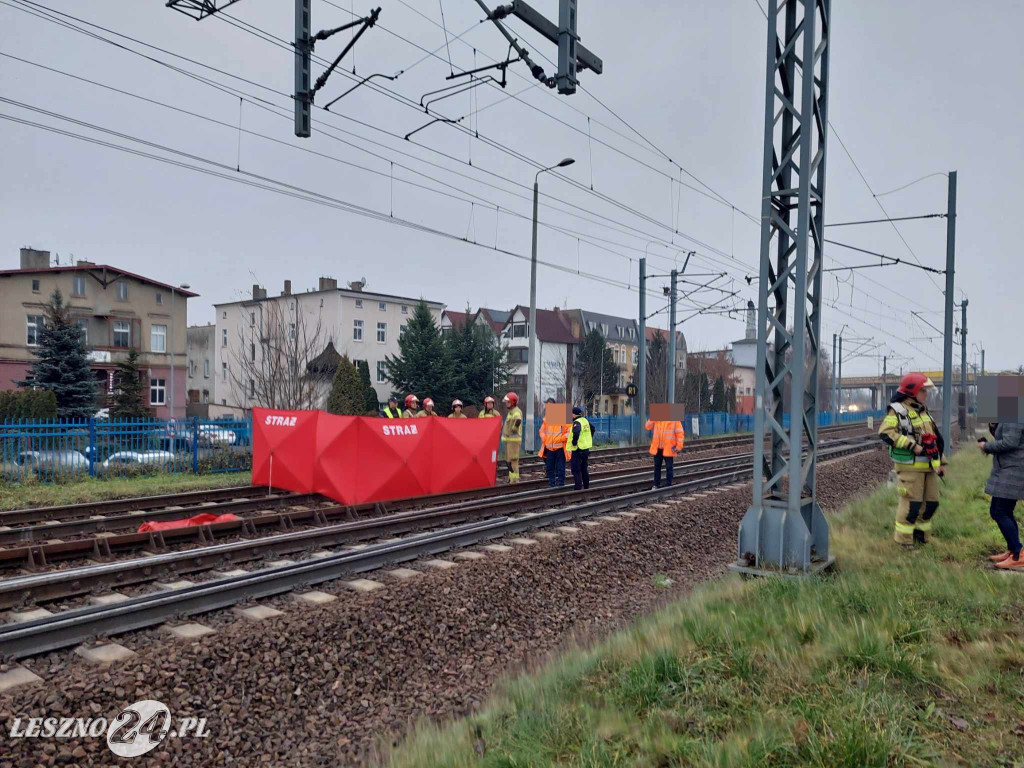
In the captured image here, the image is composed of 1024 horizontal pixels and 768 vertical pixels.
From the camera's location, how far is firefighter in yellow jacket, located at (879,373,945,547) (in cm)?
778

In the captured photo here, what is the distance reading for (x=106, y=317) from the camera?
138 ft

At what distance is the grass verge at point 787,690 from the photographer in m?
3.51

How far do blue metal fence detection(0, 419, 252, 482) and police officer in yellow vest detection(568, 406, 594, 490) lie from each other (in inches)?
358

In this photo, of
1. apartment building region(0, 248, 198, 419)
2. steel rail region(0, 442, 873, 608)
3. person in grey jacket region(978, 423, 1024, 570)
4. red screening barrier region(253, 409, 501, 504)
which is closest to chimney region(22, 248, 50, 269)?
apartment building region(0, 248, 198, 419)

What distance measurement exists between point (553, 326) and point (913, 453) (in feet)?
202

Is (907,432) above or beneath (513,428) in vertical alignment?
above

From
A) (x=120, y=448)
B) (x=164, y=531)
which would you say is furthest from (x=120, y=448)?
(x=164, y=531)

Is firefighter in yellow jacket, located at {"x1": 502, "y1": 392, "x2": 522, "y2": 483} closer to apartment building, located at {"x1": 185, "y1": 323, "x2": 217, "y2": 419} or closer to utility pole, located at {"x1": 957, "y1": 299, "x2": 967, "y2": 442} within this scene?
utility pole, located at {"x1": 957, "y1": 299, "x2": 967, "y2": 442}

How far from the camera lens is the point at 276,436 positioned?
13203mm

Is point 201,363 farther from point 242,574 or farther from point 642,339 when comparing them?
point 242,574

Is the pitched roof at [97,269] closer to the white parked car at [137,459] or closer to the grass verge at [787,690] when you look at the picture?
the white parked car at [137,459]

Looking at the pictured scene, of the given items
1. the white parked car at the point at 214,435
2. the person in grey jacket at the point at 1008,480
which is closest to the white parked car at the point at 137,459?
the white parked car at the point at 214,435

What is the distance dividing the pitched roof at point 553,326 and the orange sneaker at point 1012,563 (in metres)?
57.6

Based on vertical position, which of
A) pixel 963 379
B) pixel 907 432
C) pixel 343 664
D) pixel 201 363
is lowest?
pixel 343 664
